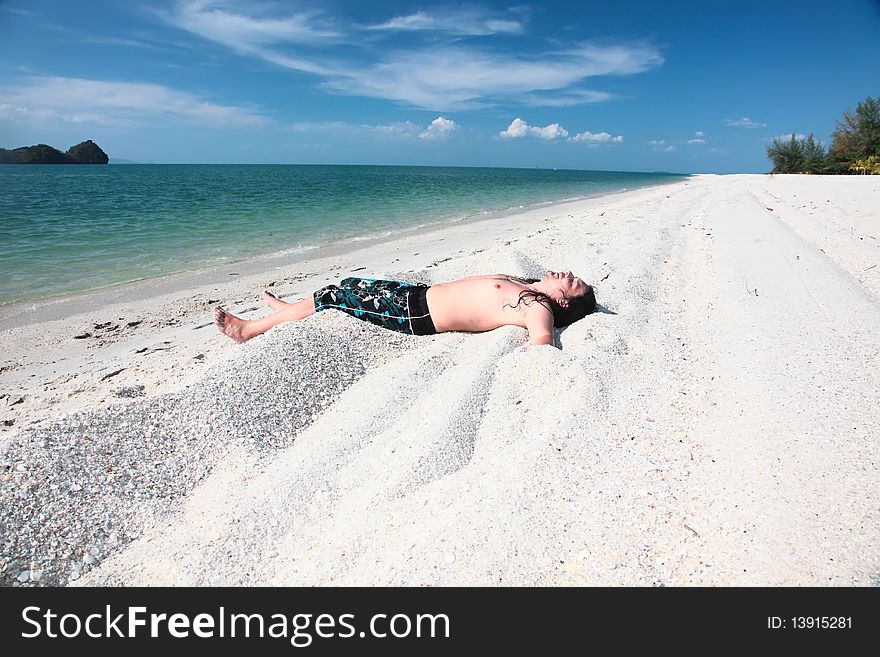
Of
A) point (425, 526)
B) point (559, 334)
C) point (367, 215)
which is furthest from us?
point (367, 215)

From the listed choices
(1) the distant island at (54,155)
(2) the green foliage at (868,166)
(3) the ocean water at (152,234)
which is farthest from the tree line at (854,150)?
(1) the distant island at (54,155)

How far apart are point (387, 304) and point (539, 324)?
3.78ft

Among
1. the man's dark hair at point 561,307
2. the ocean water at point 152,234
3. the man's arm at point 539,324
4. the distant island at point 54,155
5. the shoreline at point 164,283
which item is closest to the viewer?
Result: the man's arm at point 539,324

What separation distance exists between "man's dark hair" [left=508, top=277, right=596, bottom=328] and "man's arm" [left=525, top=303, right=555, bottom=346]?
66mm

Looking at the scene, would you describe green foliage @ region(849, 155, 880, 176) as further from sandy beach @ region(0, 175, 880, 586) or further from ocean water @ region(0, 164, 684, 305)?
sandy beach @ region(0, 175, 880, 586)

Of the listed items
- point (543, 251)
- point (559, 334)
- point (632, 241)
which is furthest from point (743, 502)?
point (632, 241)

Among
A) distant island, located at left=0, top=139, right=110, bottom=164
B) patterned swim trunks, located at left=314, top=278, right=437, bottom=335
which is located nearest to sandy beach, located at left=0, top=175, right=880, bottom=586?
patterned swim trunks, located at left=314, top=278, right=437, bottom=335

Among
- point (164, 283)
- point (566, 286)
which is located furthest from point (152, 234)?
Result: point (566, 286)

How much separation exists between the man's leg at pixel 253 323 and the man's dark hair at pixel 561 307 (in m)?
1.66

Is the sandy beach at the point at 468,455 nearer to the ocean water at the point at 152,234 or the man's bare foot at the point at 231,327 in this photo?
the man's bare foot at the point at 231,327

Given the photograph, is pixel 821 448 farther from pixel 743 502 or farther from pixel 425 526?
pixel 425 526

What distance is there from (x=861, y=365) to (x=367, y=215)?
1382 cm

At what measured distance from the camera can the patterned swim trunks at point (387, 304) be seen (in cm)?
356
